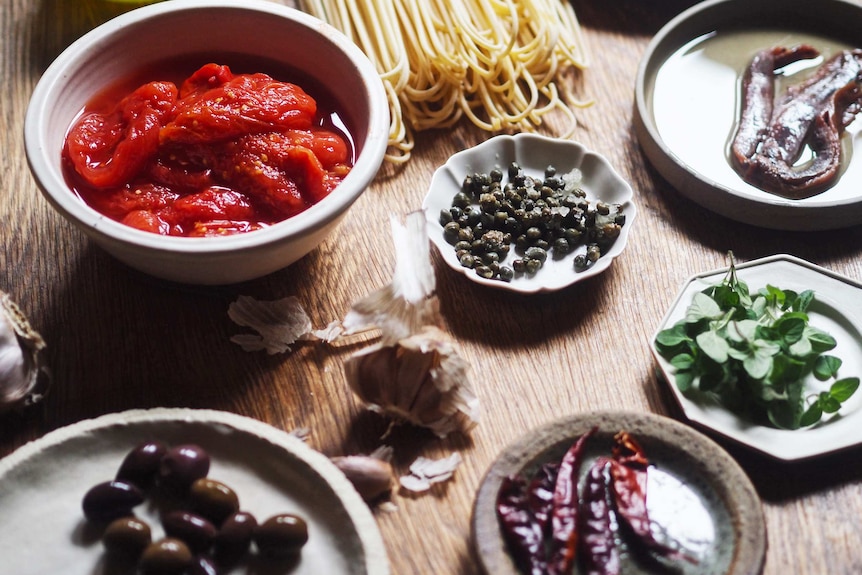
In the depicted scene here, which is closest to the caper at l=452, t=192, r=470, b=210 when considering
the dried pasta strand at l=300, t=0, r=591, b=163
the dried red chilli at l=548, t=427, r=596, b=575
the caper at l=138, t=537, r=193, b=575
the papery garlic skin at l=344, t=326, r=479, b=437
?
the dried pasta strand at l=300, t=0, r=591, b=163

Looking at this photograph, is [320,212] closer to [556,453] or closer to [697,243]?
[556,453]

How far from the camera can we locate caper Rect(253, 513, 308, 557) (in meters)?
1.59

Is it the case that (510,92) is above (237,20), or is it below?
below

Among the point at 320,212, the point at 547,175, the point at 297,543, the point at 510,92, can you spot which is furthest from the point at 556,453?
the point at 510,92

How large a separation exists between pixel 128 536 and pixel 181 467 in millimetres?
155

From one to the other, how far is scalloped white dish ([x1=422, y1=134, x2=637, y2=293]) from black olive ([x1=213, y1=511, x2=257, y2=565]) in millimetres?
802

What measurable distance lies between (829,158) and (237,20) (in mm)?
1636

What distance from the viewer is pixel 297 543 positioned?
1603 millimetres

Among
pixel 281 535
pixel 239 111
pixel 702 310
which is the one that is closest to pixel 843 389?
pixel 702 310

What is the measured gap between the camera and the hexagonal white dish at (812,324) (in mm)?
1819

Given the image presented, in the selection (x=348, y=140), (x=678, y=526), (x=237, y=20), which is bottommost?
(x=678, y=526)

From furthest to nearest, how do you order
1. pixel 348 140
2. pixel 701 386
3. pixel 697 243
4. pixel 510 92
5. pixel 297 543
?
pixel 510 92 < pixel 697 243 < pixel 348 140 < pixel 701 386 < pixel 297 543

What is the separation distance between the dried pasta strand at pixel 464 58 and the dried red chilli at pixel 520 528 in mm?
1072

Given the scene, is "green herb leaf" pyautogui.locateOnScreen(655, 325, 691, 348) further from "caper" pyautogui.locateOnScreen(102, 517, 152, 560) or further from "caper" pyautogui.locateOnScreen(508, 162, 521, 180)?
"caper" pyautogui.locateOnScreen(102, 517, 152, 560)
